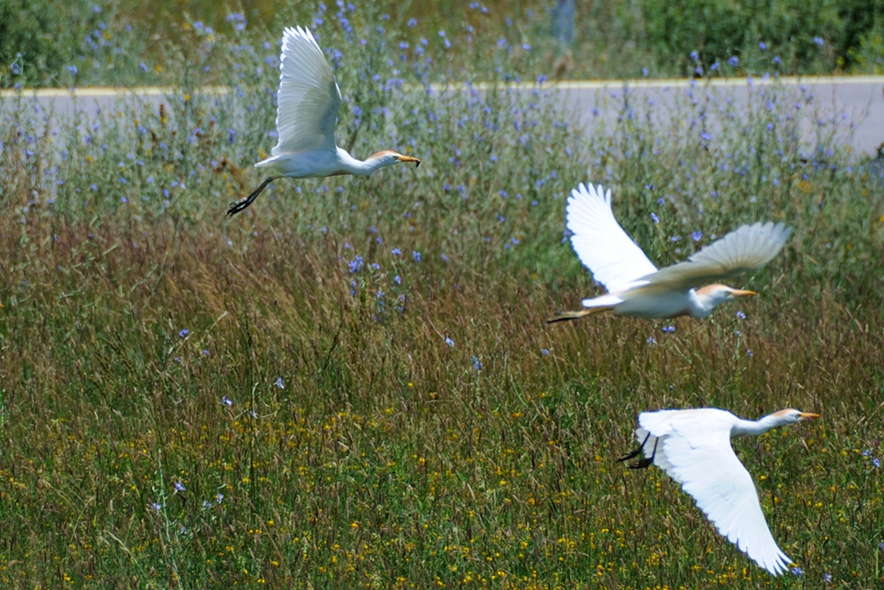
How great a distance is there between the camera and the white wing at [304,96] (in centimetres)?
425

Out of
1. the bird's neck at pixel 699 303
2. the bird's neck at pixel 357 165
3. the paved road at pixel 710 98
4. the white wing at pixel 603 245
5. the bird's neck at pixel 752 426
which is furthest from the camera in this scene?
the paved road at pixel 710 98

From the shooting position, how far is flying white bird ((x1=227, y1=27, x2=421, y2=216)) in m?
4.28

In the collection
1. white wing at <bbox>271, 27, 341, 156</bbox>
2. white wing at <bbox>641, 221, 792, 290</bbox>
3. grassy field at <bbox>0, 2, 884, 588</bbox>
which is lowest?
grassy field at <bbox>0, 2, 884, 588</bbox>

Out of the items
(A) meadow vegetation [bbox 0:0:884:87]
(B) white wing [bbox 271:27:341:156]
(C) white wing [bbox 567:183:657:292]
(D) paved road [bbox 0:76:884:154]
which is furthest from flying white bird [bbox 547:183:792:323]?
(A) meadow vegetation [bbox 0:0:884:87]

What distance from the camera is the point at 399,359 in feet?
15.9

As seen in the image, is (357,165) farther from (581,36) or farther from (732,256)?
(581,36)

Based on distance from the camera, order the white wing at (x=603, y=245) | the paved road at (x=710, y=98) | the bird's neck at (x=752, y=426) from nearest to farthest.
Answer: the bird's neck at (x=752, y=426) → the white wing at (x=603, y=245) → the paved road at (x=710, y=98)

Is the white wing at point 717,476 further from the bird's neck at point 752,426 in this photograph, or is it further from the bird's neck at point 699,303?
the bird's neck at point 699,303

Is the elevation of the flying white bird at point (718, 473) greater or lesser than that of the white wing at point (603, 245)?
lesser

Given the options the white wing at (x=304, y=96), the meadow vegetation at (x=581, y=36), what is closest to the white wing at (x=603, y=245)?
the white wing at (x=304, y=96)

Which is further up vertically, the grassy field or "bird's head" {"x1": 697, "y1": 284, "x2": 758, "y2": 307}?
"bird's head" {"x1": 697, "y1": 284, "x2": 758, "y2": 307}

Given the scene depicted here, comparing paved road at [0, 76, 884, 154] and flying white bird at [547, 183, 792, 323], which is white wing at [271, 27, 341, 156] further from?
paved road at [0, 76, 884, 154]

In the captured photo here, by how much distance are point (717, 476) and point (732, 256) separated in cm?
56

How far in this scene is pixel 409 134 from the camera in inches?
291
